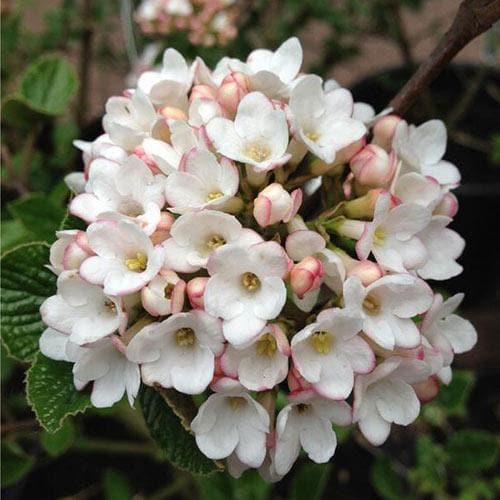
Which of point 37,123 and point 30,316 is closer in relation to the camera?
point 30,316

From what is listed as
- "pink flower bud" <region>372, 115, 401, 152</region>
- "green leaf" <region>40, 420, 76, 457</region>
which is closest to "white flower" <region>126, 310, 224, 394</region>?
"pink flower bud" <region>372, 115, 401, 152</region>

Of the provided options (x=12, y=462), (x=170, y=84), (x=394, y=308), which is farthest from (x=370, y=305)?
(x=12, y=462)

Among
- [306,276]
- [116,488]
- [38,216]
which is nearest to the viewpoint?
[306,276]

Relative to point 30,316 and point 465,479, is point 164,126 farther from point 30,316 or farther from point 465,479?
point 465,479

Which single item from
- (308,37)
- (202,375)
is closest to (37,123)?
(202,375)

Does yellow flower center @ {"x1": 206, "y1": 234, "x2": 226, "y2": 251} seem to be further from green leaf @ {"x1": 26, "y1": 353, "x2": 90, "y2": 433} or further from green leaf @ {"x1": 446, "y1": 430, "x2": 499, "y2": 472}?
green leaf @ {"x1": 446, "y1": 430, "x2": 499, "y2": 472}

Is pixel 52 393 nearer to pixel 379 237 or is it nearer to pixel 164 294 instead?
pixel 164 294
